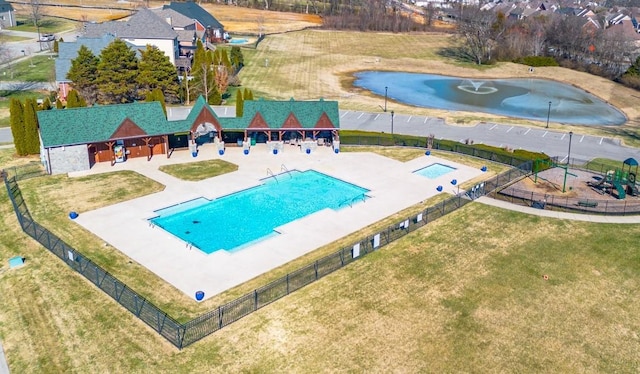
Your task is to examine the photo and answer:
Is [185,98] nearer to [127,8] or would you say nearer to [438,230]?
[438,230]

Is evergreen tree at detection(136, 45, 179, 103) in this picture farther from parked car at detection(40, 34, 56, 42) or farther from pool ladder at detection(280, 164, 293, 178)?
parked car at detection(40, 34, 56, 42)

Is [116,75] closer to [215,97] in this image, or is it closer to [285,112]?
[215,97]

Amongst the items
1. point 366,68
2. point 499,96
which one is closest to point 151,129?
point 499,96

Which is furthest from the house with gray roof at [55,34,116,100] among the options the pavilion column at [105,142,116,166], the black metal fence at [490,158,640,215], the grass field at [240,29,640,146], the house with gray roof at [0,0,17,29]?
the house with gray roof at [0,0,17,29]

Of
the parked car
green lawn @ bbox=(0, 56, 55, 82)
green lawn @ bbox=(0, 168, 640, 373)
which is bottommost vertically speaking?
green lawn @ bbox=(0, 168, 640, 373)

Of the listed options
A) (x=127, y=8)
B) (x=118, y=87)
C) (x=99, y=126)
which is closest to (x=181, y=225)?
(x=99, y=126)

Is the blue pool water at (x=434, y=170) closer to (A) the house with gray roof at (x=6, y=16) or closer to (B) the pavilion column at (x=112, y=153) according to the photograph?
(B) the pavilion column at (x=112, y=153)
